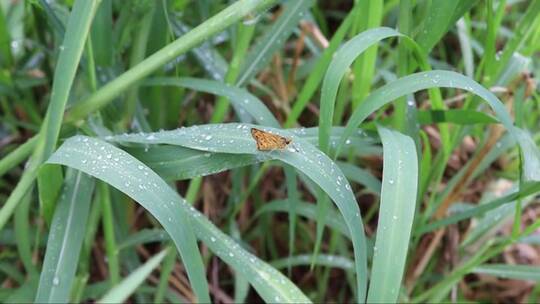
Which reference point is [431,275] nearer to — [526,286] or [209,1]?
[526,286]

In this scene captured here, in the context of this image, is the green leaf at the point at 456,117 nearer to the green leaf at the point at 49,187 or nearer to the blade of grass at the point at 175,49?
the blade of grass at the point at 175,49

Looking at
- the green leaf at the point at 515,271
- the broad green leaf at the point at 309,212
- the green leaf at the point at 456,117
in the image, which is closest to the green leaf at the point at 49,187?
the broad green leaf at the point at 309,212

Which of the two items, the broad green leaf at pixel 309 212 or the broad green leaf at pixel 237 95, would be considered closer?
the broad green leaf at pixel 237 95

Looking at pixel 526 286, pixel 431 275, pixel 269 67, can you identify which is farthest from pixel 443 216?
pixel 269 67

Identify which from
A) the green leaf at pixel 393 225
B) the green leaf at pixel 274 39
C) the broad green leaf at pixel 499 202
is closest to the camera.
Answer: the green leaf at pixel 393 225

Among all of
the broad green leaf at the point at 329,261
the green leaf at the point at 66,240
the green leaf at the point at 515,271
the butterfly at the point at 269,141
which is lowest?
the green leaf at the point at 515,271

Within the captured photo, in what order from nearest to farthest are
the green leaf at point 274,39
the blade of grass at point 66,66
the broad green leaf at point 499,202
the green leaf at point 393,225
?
the green leaf at point 393,225
the blade of grass at point 66,66
the broad green leaf at point 499,202
the green leaf at point 274,39

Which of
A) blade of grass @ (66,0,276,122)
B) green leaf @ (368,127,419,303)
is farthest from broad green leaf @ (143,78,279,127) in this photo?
green leaf @ (368,127,419,303)

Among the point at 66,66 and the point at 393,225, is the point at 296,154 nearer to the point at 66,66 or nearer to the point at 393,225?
the point at 393,225

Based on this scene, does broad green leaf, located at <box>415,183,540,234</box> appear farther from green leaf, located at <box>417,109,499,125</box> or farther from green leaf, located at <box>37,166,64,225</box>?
green leaf, located at <box>37,166,64,225</box>

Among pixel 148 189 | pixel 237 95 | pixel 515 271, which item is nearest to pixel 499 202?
pixel 515 271
